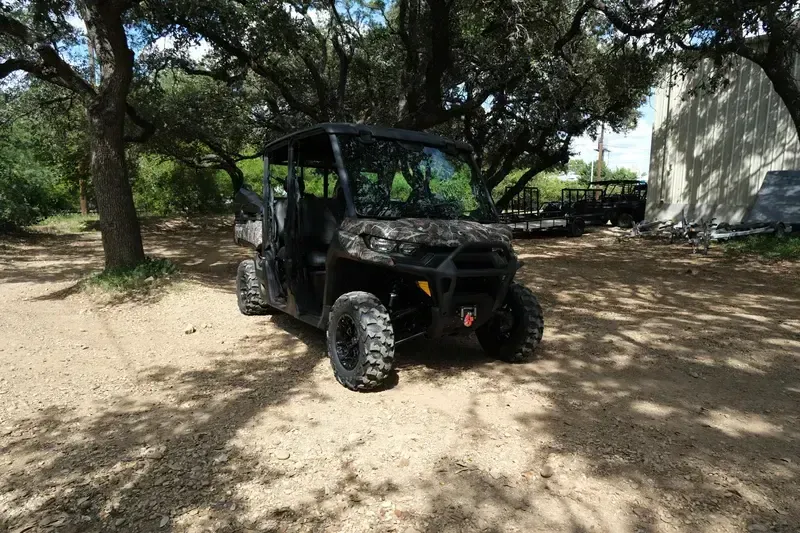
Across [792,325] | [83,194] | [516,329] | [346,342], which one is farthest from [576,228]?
[83,194]

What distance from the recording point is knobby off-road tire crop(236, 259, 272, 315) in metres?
6.68

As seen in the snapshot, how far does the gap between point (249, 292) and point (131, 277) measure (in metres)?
2.47

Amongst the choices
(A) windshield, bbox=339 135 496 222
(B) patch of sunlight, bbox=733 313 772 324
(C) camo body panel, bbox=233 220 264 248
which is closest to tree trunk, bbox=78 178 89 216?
(C) camo body panel, bbox=233 220 264 248

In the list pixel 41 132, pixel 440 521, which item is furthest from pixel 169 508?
pixel 41 132

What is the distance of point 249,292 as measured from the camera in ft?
22.0

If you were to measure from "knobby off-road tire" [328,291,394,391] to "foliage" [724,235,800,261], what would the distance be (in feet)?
36.9

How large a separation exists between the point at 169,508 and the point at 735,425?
11.4ft

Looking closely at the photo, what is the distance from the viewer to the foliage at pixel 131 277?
308 inches

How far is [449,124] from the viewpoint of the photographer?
20297mm

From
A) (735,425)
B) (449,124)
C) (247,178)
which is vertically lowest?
(735,425)

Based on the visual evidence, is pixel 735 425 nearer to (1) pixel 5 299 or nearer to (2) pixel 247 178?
(1) pixel 5 299

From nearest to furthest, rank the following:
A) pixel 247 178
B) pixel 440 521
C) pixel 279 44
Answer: pixel 440 521 → pixel 279 44 → pixel 247 178

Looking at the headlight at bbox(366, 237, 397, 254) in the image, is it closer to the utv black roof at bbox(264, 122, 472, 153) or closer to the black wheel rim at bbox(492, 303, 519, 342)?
the utv black roof at bbox(264, 122, 472, 153)

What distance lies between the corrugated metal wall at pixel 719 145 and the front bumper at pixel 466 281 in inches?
561
